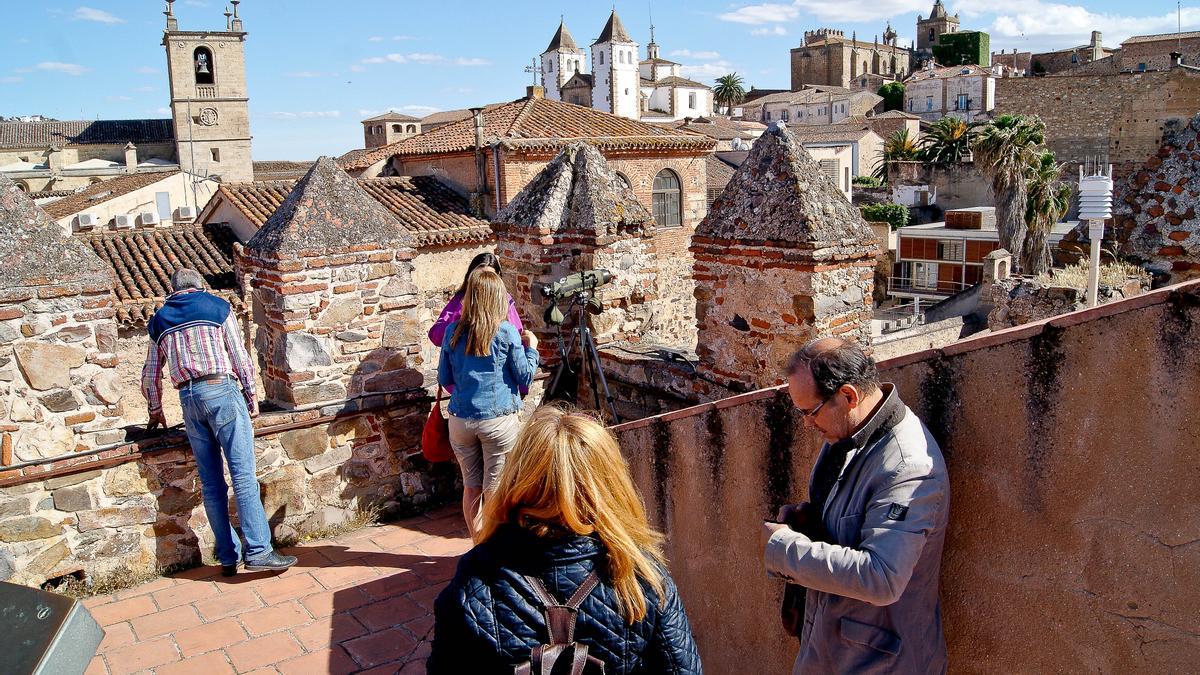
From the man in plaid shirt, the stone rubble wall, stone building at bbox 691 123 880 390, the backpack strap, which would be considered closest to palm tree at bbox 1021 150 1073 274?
stone building at bbox 691 123 880 390

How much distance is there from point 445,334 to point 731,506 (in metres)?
2.07

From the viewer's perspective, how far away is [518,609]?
2.06 metres

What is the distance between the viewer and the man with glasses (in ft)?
7.38

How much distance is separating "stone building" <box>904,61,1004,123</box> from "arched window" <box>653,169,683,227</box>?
4890cm

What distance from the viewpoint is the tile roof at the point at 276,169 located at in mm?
51094

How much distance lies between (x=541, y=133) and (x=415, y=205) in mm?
4072

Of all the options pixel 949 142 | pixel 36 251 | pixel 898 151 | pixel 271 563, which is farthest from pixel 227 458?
pixel 898 151

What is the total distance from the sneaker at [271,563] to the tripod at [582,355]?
190 cm

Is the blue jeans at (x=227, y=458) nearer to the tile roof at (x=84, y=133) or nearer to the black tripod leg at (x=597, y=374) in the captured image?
the black tripod leg at (x=597, y=374)

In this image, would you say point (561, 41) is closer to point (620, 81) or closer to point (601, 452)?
point (620, 81)

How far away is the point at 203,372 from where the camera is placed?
4617 millimetres

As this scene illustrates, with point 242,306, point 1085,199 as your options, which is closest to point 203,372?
point 1085,199

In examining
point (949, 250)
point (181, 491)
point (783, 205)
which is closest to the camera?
point (783, 205)

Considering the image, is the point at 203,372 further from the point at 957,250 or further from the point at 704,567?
the point at 957,250
